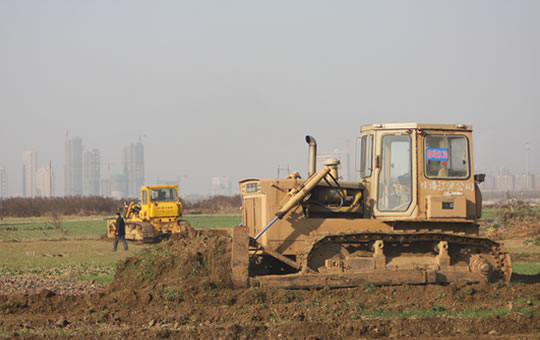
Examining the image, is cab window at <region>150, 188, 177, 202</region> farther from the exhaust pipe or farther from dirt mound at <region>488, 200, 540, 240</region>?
the exhaust pipe

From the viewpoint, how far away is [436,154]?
16016mm

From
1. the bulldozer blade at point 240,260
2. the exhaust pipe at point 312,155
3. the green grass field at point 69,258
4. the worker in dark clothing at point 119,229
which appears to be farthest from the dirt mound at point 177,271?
the worker in dark clothing at point 119,229

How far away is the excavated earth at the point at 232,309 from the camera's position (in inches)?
450

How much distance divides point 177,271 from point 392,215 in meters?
4.84

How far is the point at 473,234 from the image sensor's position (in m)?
16.1

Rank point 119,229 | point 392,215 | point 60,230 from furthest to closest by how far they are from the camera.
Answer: point 60,230 → point 119,229 → point 392,215

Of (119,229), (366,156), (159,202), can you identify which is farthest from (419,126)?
(159,202)

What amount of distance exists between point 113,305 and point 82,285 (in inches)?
213

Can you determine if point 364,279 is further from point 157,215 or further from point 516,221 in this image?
point 516,221

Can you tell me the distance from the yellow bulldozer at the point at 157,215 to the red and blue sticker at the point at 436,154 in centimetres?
2536

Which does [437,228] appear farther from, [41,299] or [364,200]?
[41,299]

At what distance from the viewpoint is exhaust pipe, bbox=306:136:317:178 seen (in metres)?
15.6

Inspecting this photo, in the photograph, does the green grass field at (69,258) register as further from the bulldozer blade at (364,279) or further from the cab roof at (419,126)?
the cab roof at (419,126)

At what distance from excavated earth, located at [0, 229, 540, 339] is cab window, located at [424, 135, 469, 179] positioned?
249cm
